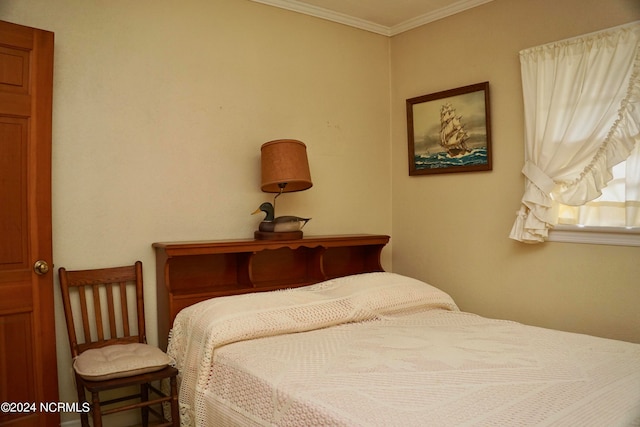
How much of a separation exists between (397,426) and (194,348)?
124cm

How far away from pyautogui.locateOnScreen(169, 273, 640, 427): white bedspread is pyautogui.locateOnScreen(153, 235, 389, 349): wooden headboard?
0.86 feet

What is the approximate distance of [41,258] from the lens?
2.41 meters

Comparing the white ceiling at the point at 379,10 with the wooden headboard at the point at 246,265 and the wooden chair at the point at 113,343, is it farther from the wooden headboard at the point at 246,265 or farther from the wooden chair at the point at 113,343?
the wooden chair at the point at 113,343

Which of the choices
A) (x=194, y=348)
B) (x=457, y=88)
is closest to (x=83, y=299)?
(x=194, y=348)

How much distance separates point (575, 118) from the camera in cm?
280

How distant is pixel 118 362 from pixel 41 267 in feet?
1.95

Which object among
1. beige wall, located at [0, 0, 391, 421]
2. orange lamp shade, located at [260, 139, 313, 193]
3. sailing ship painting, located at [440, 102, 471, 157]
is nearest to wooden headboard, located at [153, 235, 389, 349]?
beige wall, located at [0, 0, 391, 421]

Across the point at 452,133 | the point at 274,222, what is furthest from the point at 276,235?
the point at 452,133

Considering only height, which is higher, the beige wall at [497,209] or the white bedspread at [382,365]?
the beige wall at [497,209]

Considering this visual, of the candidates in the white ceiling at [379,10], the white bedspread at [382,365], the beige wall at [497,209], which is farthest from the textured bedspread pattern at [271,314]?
the white ceiling at [379,10]

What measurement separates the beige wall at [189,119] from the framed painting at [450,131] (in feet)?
1.12

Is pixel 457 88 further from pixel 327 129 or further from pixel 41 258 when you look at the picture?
pixel 41 258

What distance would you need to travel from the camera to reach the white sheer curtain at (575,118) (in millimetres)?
2605

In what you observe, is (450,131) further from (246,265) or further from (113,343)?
(113,343)
